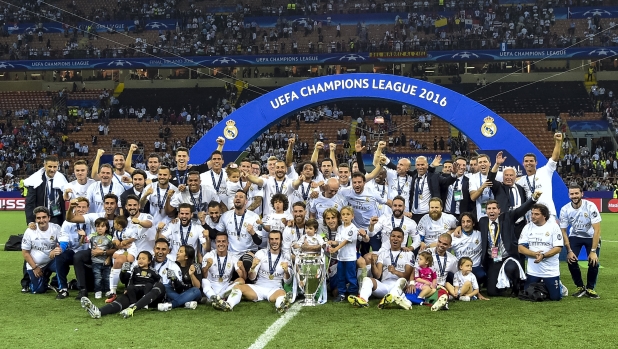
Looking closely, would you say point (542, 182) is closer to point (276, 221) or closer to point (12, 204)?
point (276, 221)

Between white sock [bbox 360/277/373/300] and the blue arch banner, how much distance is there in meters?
4.90

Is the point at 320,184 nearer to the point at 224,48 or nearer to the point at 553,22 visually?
the point at 224,48

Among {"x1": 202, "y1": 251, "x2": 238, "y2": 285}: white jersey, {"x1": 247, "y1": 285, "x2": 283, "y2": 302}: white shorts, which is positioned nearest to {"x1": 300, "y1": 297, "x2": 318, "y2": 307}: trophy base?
{"x1": 247, "y1": 285, "x2": 283, "y2": 302}: white shorts

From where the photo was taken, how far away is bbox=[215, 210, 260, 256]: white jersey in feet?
32.4

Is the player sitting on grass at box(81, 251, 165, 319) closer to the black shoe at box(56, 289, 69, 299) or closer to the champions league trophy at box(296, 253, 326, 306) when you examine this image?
the black shoe at box(56, 289, 69, 299)

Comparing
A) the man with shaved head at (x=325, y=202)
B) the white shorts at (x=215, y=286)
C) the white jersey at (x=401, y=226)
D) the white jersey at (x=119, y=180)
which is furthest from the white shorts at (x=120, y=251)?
the white jersey at (x=401, y=226)

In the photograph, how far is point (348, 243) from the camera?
9.49 metres

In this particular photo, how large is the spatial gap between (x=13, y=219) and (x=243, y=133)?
1326 cm

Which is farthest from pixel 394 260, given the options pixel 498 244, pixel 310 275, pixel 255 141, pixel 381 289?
pixel 255 141

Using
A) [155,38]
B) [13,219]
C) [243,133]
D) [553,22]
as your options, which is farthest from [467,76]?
[243,133]

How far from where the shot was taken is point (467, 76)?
40906 mm

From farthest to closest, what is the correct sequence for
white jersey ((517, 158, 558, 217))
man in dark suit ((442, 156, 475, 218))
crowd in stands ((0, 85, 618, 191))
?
crowd in stands ((0, 85, 618, 191)), white jersey ((517, 158, 558, 217)), man in dark suit ((442, 156, 475, 218))

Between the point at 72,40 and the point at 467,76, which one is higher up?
the point at 72,40

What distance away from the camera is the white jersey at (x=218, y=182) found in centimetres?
1066
